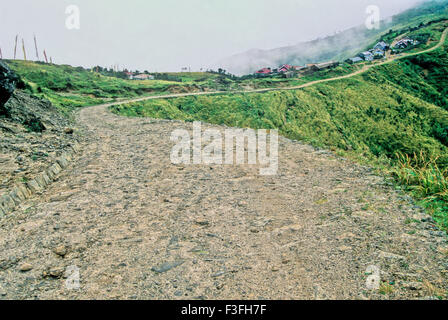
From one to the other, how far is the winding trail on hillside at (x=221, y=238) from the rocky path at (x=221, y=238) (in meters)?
0.02

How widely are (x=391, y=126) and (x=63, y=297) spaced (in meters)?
47.0

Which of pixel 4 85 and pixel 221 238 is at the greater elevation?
pixel 4 85

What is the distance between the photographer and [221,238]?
5.02 metres

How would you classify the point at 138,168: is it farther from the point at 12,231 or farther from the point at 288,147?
the point at 288,147

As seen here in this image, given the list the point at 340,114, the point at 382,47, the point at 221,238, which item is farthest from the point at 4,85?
the point at 382,47

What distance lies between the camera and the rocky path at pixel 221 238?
3.71 m

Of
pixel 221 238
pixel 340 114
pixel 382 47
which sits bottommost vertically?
pixel 221 238

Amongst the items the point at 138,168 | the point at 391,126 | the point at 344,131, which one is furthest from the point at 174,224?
the point at 391,126

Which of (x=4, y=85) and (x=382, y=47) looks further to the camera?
(x=382, y=47)

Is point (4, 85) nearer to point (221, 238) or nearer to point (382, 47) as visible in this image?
point (221, 238)

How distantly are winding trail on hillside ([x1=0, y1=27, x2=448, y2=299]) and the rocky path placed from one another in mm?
21

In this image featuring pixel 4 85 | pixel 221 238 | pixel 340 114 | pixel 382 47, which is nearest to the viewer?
pixel 221 238

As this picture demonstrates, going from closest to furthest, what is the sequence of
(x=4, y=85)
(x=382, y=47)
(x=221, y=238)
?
(x=221, y=238) < (x=4, y=85) < (x=382, y=47)

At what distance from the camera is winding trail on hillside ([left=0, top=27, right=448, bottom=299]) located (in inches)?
146
